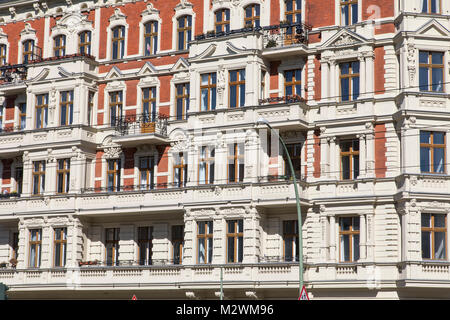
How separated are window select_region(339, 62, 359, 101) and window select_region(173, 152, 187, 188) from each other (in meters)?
9.20

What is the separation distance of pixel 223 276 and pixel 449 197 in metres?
11.0

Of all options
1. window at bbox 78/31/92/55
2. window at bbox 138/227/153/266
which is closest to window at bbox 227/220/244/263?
window at bbox 138/227/153/266

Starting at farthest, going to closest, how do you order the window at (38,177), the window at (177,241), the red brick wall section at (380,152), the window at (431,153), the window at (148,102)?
1. the window at (38,177)
2. the window at (148,102)
3. the window at (177,241)
4. the red brick wall section at (380,152)
5. the window at (431,153)

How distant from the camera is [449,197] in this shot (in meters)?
34.0

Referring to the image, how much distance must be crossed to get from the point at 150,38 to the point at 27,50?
28.8 ft

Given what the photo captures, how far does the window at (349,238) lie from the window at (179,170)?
9036 millimetres

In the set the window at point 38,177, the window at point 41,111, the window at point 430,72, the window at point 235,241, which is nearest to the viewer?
the window at point 430,72

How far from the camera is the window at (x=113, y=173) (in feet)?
141

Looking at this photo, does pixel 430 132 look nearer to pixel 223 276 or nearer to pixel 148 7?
pixel 223 276

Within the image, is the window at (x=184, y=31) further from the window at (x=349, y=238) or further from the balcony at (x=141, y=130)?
the window at (x=349, y=238)

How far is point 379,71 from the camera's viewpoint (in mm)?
36312

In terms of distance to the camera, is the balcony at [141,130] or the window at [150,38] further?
the window at [150,38]

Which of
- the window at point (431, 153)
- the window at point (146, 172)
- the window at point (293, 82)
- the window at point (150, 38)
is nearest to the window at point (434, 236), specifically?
the window at point (431, 153)

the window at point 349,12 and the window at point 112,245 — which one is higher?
the window at point 349,12
